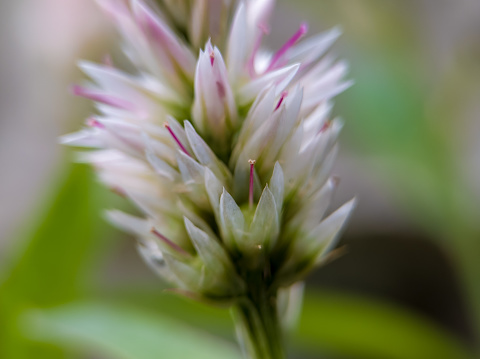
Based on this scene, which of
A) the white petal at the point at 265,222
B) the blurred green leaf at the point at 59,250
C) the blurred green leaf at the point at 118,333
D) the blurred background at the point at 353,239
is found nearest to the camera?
the white petal at the point at 265,222

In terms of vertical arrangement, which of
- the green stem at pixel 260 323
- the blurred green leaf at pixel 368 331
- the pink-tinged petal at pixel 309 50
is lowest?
the blurred green leaf at pixel 368 331

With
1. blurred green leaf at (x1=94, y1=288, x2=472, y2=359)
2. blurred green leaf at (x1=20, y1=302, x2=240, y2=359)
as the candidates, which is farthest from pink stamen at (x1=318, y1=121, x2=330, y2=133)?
A: blurred green leaf at (x1=94, y1=288, x2=472, y2=359)

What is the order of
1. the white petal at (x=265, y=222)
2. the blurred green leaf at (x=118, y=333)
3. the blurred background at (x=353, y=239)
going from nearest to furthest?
the white petal at (x=265, y=222) → the blurred green leaf at (x=118, y=333) → the blurred background at (x=353, y=239)

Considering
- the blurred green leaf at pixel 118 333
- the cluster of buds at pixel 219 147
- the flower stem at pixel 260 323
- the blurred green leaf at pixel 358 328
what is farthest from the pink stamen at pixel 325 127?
the blurred green leaf at pixel 358 328

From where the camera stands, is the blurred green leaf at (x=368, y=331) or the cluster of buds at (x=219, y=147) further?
the blurred green leaf at (x=368, y=331)

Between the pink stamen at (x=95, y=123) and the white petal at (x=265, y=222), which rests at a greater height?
the pink stamen at (x=95, y=123)

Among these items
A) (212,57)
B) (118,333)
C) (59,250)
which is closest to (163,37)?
(212,57)

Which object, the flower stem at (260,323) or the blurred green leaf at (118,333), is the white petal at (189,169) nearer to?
the flower stem at (260,323)
